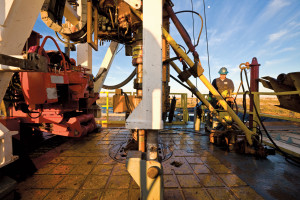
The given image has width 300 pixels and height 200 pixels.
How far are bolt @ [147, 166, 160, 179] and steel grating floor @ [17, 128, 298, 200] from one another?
2.58ft

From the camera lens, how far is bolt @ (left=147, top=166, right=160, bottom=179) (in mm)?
1234

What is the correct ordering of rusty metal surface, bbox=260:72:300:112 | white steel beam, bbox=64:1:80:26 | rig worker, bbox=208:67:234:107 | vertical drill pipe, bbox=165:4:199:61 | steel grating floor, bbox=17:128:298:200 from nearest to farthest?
steel grating floor, bbox=17:128:298:200 < rusty metal surface, bbox=260:72:300:112 < vertical drill pipe, bbox=165:4:199:61 < white steel beam, bbox=64:1:80:26 < rig worker, bbox=208:67:234:107

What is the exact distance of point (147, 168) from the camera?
1.30m

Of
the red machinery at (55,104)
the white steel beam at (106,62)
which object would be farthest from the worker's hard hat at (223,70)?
the red machinery at (55,104)

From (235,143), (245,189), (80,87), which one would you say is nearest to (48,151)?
(80,87)

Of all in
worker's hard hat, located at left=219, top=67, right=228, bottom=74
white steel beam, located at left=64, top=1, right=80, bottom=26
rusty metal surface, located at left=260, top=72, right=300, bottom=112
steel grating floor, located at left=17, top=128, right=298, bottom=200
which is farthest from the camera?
worker's hard hat, located at left=219, top=67, right=228, bottom=74

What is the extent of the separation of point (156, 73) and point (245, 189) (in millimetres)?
2130

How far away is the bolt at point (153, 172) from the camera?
123 cm

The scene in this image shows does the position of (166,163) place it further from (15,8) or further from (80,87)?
(15,8)

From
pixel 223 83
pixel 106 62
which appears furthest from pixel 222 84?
pixel 106 62

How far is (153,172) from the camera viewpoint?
4.08 ft

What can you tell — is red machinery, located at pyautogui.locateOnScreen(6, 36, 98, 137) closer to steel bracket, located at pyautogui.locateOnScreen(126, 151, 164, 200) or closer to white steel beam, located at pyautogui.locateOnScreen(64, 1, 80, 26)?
white steel beam, located at pyautogui.locateOnScreen(64, 1, 80, 26)

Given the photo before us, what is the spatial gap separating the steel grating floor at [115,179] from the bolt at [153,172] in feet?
2.58

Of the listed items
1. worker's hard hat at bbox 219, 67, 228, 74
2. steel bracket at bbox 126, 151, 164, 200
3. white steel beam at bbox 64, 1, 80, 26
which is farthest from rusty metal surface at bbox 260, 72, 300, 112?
white steel beam at bbox 64, 1, 80, 26
